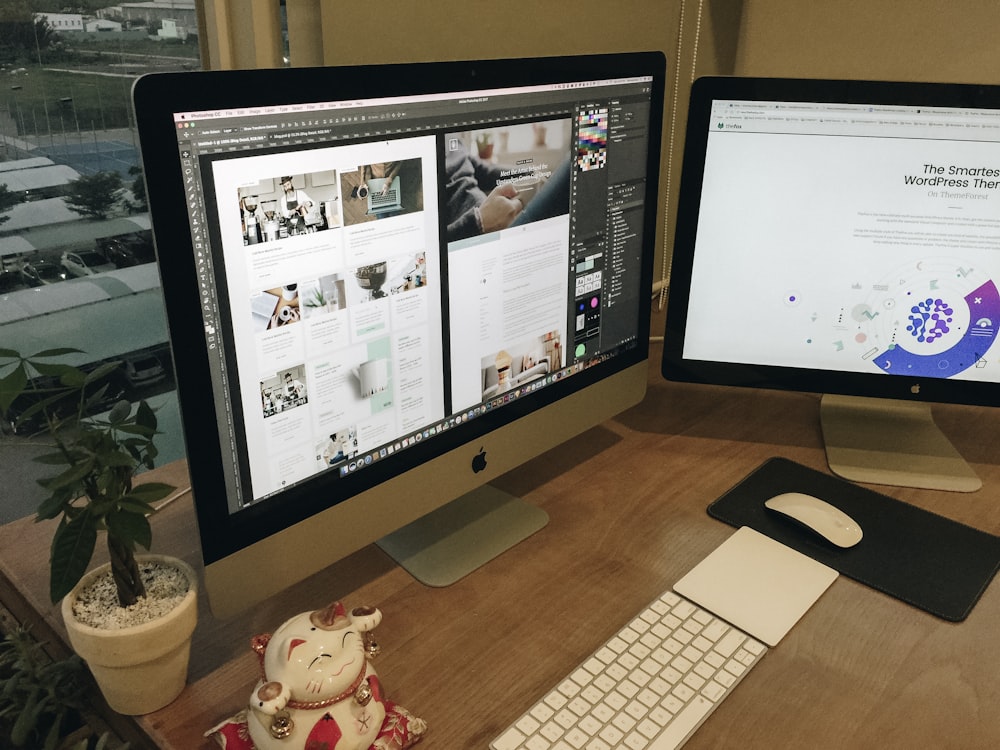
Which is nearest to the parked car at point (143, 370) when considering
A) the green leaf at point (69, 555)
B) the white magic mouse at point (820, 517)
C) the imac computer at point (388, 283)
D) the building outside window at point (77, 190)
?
the building outside window at point (77, 190)

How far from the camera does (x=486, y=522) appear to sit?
3.13ft

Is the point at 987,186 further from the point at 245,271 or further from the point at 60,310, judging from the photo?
the point at 60,310

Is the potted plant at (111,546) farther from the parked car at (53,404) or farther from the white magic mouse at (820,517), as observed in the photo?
the white magic mouse at (820,517)

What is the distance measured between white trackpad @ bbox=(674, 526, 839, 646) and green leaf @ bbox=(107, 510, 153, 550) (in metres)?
0.51

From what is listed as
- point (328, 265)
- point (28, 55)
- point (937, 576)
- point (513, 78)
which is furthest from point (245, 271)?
point (937, 576)

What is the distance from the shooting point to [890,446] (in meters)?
1.12

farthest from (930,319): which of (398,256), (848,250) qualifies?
(398,256)

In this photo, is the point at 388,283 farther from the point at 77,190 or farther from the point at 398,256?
the point at 77,190

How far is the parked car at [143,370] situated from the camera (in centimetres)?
119

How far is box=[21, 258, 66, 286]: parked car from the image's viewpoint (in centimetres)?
107

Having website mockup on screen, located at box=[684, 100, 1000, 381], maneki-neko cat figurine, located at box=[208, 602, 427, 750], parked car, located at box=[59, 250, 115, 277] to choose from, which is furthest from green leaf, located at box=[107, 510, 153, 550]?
website mockup on screen, located at box=[684, 100, 1000, 381]

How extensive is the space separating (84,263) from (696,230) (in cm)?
80

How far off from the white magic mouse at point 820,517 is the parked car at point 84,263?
0.92 meters

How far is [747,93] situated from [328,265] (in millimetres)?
574
